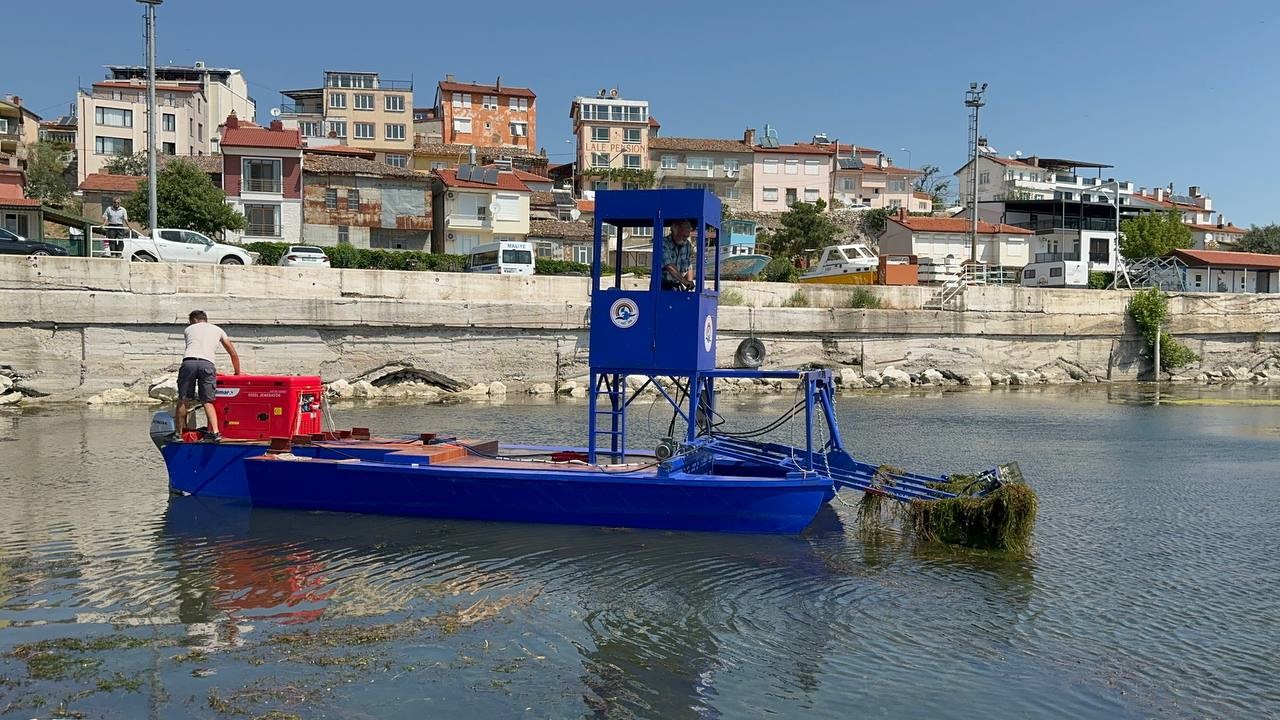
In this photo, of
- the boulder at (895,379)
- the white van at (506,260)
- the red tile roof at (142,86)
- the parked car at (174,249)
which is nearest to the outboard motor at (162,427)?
the parked car at (174,249)

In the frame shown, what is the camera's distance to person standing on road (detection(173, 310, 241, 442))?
41.0ft

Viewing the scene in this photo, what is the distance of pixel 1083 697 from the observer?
23.0 feet

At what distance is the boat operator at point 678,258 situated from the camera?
11.5 m

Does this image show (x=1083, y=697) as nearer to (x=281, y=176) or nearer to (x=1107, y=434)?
(x=1107, y=434)

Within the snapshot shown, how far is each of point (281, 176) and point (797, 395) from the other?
2750 centimetres

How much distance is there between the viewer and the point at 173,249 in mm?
28922

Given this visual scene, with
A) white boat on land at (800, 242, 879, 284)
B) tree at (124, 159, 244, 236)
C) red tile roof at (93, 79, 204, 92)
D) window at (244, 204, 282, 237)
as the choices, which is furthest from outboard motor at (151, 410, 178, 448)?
red tile roof at (93, 79, 204, 92)

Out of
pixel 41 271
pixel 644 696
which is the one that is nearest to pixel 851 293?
pixel 41 271

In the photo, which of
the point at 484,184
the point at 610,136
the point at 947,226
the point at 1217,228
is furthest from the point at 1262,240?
the point at 484,184

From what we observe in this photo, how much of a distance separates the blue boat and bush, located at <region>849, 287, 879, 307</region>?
22825 millimetres

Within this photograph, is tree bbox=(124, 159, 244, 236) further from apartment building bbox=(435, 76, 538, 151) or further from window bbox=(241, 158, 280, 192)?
apartment building bbox=(435, 76, 538, 151)

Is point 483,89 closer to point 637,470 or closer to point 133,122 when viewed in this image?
point 133,122

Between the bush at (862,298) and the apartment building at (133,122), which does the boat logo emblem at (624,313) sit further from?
the apartment building at (133,122)

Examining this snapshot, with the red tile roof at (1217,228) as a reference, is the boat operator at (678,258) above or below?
below
